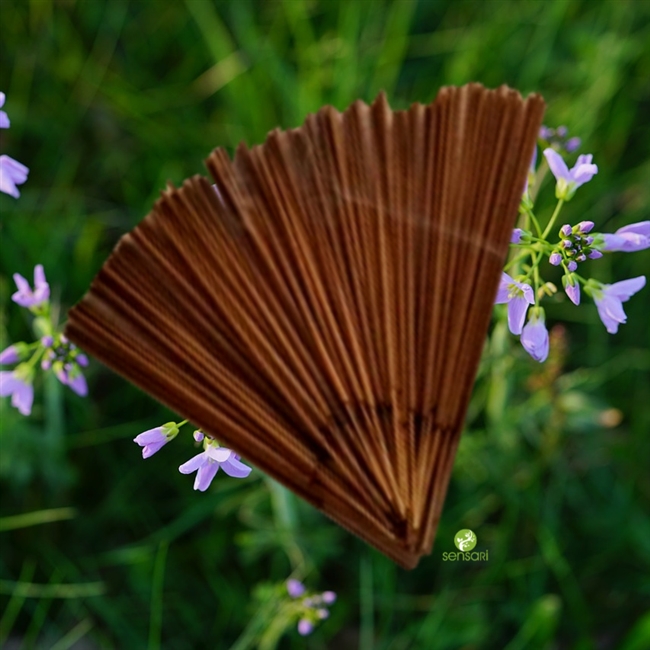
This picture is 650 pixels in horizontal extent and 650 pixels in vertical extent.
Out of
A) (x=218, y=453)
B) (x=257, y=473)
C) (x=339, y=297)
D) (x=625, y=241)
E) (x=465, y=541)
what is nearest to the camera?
(x=339, y=297)

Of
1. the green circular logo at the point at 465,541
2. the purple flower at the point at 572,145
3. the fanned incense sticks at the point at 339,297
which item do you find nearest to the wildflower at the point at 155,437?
the fanned incense sticks at the point at 339,297

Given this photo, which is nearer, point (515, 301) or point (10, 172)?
point (515, 301)

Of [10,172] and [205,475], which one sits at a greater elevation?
[10,172]

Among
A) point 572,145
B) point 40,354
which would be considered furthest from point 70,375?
point 572,145

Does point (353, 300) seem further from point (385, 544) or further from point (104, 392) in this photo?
point (104, 392)

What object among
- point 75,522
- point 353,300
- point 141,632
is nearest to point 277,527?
point 141,632

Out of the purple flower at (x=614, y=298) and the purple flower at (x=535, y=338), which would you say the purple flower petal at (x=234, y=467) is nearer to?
the purple flower at (x=535, y=338)

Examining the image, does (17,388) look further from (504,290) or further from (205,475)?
(504,290)

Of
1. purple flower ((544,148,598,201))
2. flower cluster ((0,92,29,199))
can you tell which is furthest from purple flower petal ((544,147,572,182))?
flower cluster ((0,92,29,199))
